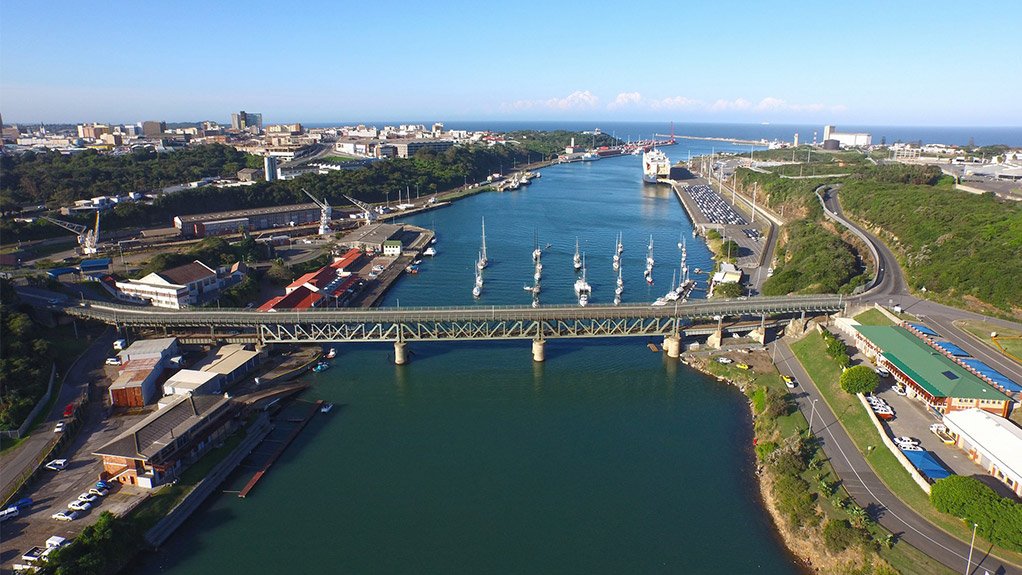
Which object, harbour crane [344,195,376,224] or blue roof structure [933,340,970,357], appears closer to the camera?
blue roof structure [933,340,970,357]

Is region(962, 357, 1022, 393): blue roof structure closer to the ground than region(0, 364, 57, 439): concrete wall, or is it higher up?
higher up

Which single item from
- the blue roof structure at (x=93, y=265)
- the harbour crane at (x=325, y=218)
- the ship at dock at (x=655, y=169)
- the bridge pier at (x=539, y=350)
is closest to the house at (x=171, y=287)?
the blue roof structure at (x=93, y=265)

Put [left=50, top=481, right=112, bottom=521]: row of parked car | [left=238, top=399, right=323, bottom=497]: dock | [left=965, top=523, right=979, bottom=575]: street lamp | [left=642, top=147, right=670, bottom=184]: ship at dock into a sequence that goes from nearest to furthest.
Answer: [left=965, top=523, right=979, bottom=575]: street lamp, [left=50, top=481, right=112, bottom=521]: row of parked car, [left=238, top=399, right=323, bottom=497]: dock, [left=642, top=147, right=670, bottom=184]: ship at dock

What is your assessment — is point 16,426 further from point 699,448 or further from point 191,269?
point 699,448

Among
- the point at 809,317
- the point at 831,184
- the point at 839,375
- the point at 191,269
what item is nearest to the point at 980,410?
the point at 839,375

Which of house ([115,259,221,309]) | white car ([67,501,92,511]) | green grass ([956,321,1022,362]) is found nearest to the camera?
white car ([67,501,92,511])

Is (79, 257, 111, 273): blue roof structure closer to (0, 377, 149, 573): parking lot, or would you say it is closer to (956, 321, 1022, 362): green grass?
(0, 377, 149, 573): parking lot

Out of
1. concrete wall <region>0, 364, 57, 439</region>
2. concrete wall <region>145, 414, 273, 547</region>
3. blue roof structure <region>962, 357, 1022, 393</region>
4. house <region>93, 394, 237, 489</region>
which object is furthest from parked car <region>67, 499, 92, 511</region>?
blue roof structure <region>962, 357, 1022, 393</region>

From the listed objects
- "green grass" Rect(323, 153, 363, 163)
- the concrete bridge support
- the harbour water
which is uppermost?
"green grass" Rect(323, 153, 363, 163)
